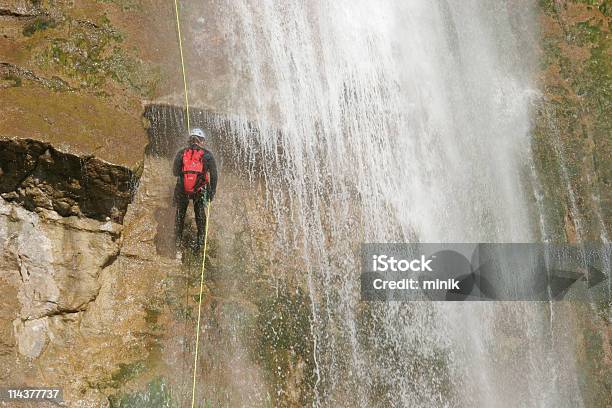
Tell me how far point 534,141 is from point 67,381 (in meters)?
10.1

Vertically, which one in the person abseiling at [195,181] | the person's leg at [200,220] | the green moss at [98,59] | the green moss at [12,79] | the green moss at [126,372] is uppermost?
the green moss at [98,59]

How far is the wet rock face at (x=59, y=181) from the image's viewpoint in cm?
943

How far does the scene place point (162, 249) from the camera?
34.8 feet

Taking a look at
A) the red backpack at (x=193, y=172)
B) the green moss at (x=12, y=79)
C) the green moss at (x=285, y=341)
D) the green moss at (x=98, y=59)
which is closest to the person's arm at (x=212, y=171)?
the red backpack at (x=193, y=172)

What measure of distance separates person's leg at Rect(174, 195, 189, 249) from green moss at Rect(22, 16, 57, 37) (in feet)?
11.9

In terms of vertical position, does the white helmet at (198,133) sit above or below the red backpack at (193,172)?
above

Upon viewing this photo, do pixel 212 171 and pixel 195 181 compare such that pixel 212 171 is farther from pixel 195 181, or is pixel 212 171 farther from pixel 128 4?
pixel 128 4

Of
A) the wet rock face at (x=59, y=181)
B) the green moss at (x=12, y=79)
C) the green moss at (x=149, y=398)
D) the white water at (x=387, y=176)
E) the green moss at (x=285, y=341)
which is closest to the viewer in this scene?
the wet rock face at (x=59, y=181)

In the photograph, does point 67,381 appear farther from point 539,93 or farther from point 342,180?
point 539,93

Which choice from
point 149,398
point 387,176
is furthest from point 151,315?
point 387,176

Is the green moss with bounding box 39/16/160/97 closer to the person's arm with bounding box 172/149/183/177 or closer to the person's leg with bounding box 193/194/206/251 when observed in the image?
the person's arm with bounding box 172/149/183/177

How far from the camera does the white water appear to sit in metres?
11.1

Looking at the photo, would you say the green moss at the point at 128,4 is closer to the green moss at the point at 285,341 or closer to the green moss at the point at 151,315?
the green moss at the point at 151,315

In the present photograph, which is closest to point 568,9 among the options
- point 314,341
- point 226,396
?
point 314,341
